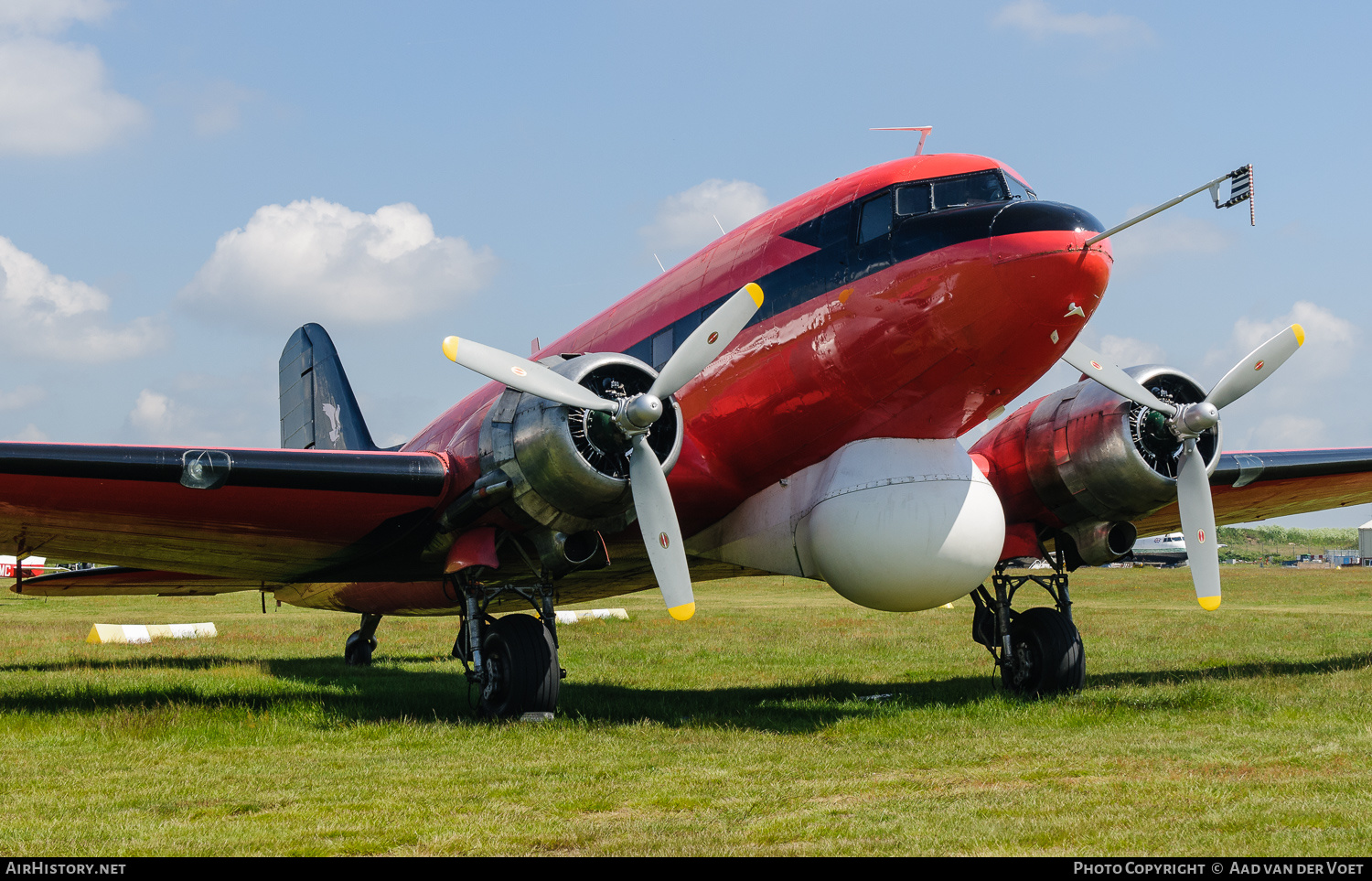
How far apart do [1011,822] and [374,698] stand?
8909 mm

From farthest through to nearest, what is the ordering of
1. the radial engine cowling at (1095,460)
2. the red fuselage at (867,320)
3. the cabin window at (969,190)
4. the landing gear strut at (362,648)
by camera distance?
the landing gear strut at (362,648) → the radial engine cowling at (1095,460) → the cabin window at (969,190) → the red fuselage at (867,320)

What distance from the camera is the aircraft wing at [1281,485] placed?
13.6 metres

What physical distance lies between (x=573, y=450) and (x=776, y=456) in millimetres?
2195

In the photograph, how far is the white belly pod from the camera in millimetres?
9844

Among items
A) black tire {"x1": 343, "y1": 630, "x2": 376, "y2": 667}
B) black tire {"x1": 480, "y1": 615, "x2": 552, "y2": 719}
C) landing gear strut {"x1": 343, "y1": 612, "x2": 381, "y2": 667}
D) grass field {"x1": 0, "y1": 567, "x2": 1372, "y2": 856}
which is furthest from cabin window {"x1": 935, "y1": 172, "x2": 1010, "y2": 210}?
black tire {"x1": 343, "y1": 630, "x2": 376, "y2": 667}

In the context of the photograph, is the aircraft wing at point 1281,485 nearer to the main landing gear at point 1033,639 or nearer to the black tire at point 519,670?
the main landing gear at point 1033,639

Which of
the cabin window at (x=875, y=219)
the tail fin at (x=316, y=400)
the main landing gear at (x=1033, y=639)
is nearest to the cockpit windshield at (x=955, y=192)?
the cabin window at (x=875, y=219)

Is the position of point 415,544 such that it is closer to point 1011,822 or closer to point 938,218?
point 938,218

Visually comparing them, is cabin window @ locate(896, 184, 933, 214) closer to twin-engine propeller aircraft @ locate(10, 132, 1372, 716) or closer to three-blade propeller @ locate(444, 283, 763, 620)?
twin-engine propeller aircraft @ locate(10, 132, 1372, 716)

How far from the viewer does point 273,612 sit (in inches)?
1394

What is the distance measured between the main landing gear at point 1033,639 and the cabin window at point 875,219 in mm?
4363

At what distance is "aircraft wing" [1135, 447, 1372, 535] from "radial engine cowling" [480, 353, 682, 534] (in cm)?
702

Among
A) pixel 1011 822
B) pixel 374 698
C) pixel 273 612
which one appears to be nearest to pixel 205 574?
pixel 374 698

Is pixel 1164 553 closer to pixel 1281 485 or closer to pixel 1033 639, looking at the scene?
pixel 1281 485
